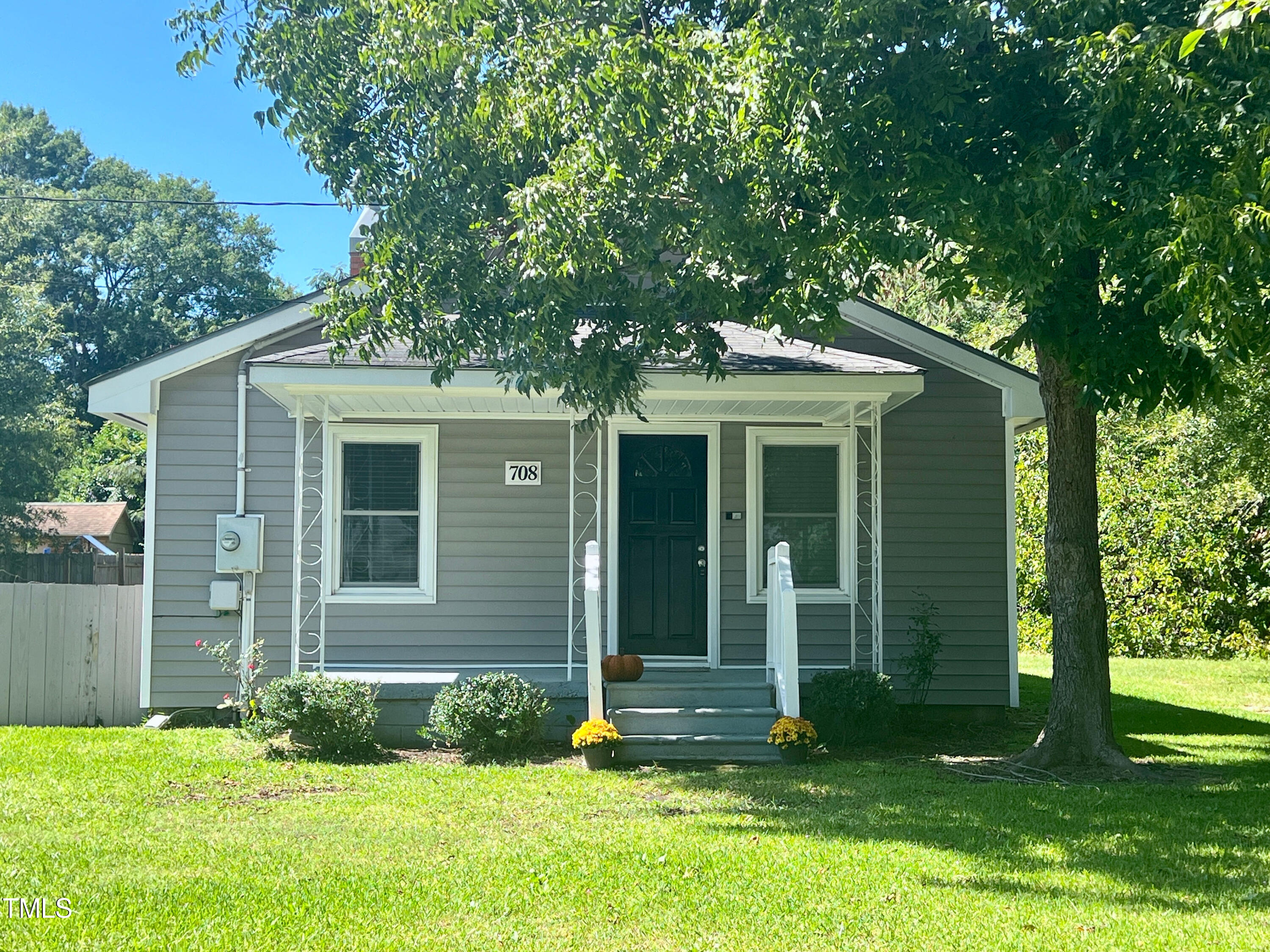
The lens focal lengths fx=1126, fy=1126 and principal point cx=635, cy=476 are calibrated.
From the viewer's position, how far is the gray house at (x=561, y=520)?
33.6 ft

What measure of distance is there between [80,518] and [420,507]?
22.9m

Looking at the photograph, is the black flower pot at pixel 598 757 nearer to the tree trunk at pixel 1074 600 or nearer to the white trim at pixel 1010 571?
the tree trunk at pixel 1074 600

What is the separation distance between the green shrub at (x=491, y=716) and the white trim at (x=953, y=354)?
4.75 metres

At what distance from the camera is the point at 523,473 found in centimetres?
1046

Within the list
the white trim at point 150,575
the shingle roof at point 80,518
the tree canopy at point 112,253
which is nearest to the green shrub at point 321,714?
the white trim at point 150,575

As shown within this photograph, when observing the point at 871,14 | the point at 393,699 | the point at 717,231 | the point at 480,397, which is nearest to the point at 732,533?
the point at 480,397

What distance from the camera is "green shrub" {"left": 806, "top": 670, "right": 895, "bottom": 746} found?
9.16 metres

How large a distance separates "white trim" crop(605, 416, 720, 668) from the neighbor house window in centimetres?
164

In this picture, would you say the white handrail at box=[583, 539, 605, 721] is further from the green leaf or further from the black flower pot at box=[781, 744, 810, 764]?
the green leaf

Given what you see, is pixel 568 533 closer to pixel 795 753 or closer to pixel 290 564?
pixel 290 564

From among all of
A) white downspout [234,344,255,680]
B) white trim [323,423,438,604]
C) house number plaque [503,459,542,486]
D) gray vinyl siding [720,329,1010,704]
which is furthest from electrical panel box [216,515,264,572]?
gray vinyl siding [720,329,1010,704]

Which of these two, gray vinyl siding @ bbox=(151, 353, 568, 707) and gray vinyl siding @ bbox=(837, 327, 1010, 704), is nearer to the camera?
gray vinyl siding @ bbox=(151, 353, 568, 707)

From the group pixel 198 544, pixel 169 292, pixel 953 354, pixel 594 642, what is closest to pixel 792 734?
pixel 594 642

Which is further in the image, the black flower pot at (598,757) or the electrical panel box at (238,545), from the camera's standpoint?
the electrical panel box at (238,545)
